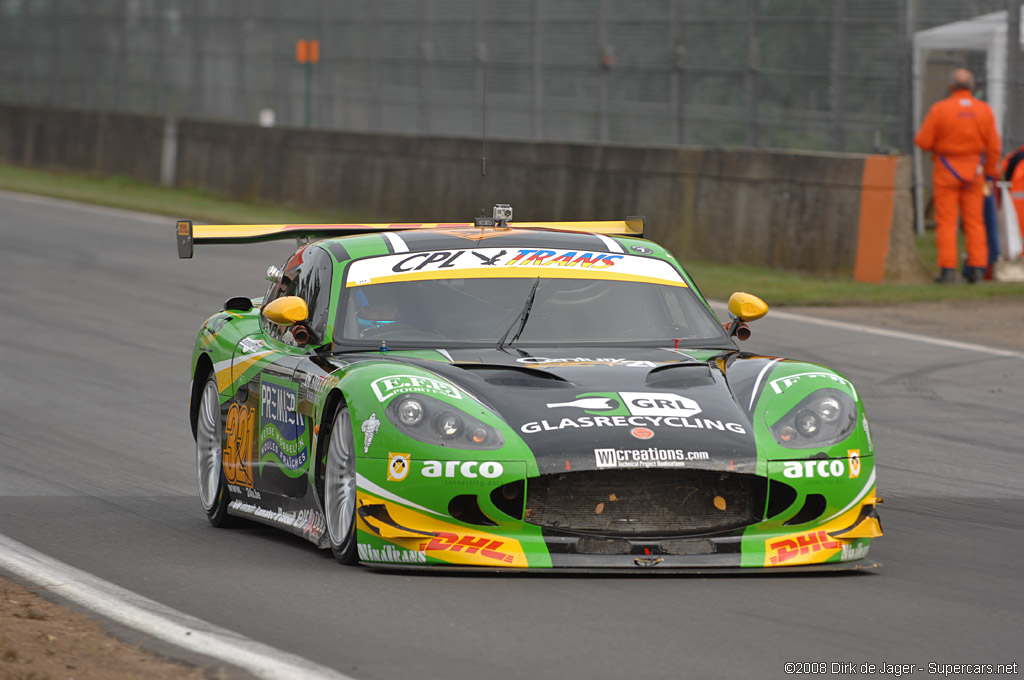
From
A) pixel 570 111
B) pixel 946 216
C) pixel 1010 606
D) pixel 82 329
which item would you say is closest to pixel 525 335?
pixel 1010 606

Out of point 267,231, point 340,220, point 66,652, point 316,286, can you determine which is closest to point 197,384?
point 267,231

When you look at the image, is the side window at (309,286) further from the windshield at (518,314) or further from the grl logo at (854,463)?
the grl logo at (854,463)

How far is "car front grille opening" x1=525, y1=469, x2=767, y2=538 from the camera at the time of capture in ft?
21.0

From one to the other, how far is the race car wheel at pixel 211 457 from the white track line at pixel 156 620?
3.72 ft

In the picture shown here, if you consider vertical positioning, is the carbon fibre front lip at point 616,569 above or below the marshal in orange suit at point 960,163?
below

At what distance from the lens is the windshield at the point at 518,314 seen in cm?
755

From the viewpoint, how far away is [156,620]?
5742 mm

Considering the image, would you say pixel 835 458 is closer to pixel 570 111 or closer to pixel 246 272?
pixel 246 272

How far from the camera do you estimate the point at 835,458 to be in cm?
664

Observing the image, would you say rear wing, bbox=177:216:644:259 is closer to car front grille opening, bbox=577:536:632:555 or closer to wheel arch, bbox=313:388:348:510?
wheel arch, bbox=313:388:348:510

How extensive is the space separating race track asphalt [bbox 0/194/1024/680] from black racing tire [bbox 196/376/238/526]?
15 centimetres

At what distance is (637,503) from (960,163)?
1353 cm

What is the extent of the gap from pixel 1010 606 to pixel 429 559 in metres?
2.01

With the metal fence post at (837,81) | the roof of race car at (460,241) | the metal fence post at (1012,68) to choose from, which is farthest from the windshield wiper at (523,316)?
the metal fence post at (837,81)
